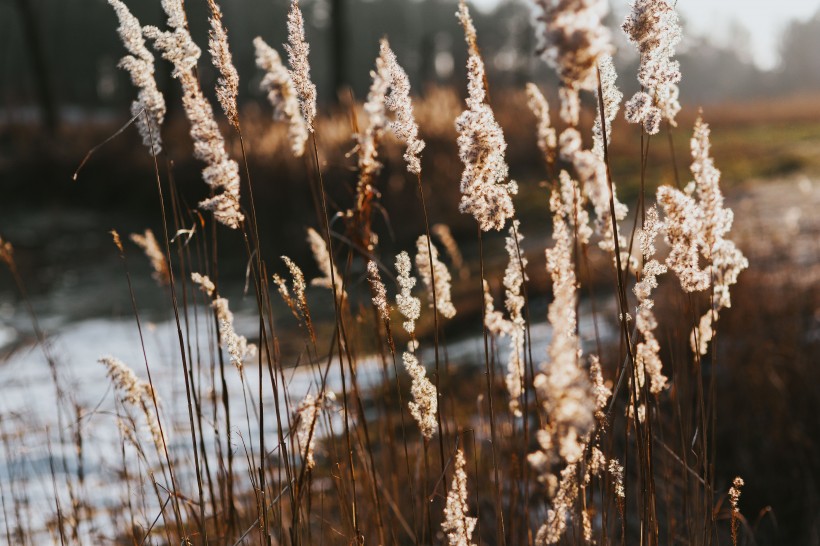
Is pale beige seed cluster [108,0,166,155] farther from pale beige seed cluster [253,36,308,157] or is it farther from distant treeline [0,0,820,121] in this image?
distant treeline [0,0,820,121]

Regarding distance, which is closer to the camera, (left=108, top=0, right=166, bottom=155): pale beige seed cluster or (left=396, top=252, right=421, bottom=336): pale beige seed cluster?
(left=396, top=252, right=421, bottom=336): pale beige seed cluster

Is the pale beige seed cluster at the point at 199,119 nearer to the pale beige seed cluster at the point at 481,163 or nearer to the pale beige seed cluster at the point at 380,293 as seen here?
the pale beige seed cluster at the point at 380,293

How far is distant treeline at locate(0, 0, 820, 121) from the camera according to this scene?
33.0m

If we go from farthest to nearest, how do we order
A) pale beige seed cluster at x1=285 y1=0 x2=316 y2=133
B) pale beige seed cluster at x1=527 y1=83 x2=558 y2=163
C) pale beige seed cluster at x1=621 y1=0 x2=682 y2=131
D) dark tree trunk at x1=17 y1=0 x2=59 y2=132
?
dark tree trunk at x1=17 y1=0 x2=59 y2=132 < pale beige seed cluster at x1=527 y1=83 x2=558 y2=163 < pale beige seed cluster at x1=285 y1=0 x2=316 y2=133 < pale beige seed cluster at x1=621 y1=0 x2=682 y2=131

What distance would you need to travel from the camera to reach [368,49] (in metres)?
53.0

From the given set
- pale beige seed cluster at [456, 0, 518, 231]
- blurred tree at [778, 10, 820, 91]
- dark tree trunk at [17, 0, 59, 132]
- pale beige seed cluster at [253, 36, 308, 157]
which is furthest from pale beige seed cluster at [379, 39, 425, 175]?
blurred tree at [778, 10, 820, 91]

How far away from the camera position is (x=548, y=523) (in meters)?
1.39

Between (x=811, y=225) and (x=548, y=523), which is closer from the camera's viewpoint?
(x=548, y=523)

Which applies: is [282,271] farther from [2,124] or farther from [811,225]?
[2,124]

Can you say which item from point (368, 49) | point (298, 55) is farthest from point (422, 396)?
point (368, 49)

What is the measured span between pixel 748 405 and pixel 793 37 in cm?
7115

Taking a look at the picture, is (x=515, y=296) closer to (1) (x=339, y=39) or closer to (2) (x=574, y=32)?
(2) (x=574, y=32)

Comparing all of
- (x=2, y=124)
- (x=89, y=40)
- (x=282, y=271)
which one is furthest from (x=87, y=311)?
(x=89, y=40)

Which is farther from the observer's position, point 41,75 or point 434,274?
point 41,75
